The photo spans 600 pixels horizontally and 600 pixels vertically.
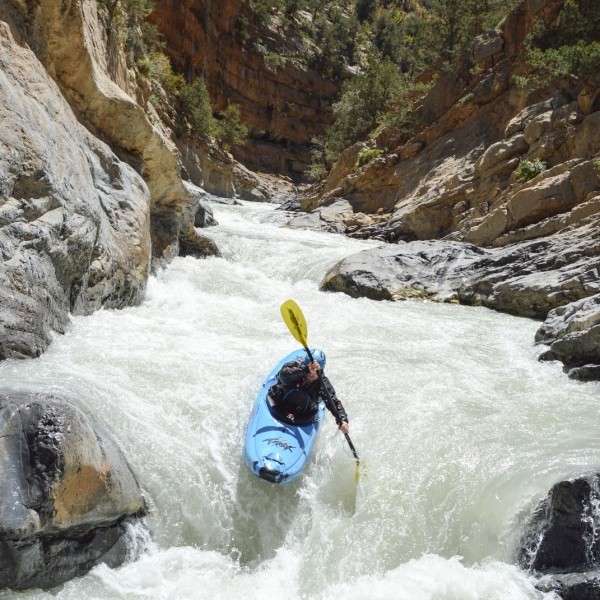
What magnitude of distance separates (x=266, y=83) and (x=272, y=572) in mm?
33890

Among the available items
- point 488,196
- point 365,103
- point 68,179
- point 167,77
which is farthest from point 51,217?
point 365,103

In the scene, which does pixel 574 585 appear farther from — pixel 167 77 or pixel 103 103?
→ pixel 167 77

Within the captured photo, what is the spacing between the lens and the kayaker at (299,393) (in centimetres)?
449

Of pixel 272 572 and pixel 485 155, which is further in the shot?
pixel 485 155

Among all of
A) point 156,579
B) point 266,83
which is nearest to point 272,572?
point 156,579

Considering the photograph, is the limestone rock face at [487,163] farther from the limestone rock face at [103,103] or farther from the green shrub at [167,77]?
the green shrub at [167,77]

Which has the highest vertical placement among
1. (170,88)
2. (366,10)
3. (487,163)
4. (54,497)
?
(366,10)

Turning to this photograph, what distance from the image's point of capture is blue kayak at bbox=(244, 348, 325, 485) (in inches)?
145

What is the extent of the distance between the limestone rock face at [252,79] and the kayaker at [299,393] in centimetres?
2745

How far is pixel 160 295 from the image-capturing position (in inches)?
309

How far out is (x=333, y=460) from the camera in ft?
13.8

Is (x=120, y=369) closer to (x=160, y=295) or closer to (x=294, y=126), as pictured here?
(x=160, y=295)

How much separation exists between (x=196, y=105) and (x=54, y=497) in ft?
79.4

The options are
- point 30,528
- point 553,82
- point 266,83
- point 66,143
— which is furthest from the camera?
point 266,83
